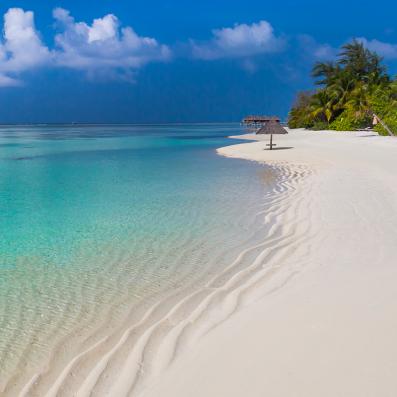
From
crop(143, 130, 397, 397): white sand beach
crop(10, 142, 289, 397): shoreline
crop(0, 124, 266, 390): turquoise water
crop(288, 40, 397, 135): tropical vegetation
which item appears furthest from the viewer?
crop(288, 40, 397, 135): tropical vegetation

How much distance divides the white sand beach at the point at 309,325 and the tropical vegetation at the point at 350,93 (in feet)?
98.1

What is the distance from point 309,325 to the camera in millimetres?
3453

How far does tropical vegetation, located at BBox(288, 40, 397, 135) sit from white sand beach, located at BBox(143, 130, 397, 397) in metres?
29.9

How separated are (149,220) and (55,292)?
12.1 ft

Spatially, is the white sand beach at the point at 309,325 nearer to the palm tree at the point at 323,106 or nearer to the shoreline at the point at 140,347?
the shoreline at the point at 140,347

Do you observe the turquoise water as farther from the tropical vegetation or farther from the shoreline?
the tropical vegetation

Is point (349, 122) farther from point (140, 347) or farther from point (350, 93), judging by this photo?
point (140, 347)

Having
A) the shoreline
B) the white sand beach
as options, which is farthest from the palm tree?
the shoreline

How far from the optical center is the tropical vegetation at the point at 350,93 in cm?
3691

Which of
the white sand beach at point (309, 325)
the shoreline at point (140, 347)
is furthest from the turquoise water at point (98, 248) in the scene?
the white sand beach at point (309, 325)

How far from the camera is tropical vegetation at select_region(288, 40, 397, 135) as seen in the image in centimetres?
3691

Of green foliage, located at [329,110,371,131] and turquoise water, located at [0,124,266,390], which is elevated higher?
green foliage, located at [329,110,371,131]

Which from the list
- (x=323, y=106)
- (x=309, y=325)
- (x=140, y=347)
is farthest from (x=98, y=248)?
(x=323, y=106)

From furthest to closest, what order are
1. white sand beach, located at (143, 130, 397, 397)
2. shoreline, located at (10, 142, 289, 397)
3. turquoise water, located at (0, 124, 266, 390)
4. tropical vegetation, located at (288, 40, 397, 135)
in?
tropical vegetation, located at (288, 40, 397, 135) → turquoise water, located at (0, 124, 266, 390) → shoreline, located at (10, 142, 289, 397) → white sand beach, located at (143, 130, 397, 397)
